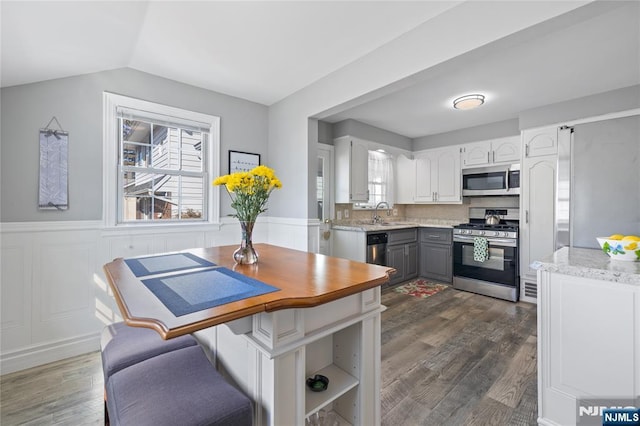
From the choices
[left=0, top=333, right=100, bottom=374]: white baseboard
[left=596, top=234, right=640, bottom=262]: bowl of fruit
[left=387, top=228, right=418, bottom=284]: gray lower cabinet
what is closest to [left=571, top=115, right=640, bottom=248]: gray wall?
[left=596, top=234, right=640, bottom=262]: bowl of fruit

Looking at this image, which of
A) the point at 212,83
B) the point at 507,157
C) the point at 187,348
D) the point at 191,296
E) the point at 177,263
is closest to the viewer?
the point at 191,296

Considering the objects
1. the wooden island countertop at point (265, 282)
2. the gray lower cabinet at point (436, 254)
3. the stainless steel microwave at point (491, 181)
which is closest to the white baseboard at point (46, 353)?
the wooden island countertop at point (265, 282)

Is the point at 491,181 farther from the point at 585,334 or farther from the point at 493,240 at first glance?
the point at 585,334

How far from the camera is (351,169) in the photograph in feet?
13.3

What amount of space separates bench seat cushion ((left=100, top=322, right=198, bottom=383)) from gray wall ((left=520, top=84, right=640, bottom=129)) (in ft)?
14.5

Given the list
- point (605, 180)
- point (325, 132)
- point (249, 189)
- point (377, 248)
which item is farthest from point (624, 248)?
point (325, 132)

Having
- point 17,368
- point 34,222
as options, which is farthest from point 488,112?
point 17,368

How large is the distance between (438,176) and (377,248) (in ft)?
6.26

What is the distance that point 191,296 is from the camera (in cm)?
100

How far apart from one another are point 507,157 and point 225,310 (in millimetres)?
4533

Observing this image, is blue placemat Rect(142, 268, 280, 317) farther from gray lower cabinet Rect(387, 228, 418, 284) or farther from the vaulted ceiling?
gray lower cabinet Rect(387, 228, 418, 284)

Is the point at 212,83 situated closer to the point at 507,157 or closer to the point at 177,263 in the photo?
the point at 177,263

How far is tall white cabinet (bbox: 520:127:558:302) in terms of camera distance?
3.33m

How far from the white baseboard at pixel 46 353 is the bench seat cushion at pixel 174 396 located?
5.61 feet
